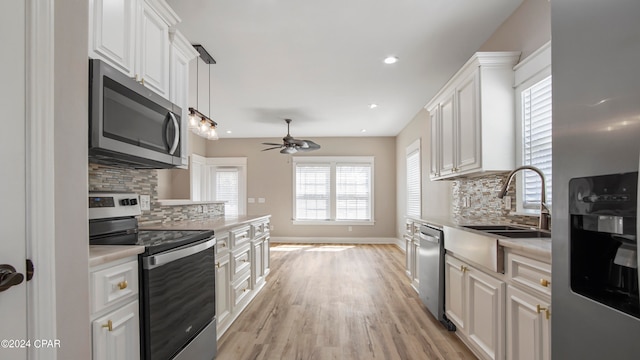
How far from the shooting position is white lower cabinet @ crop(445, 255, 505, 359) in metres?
1.68

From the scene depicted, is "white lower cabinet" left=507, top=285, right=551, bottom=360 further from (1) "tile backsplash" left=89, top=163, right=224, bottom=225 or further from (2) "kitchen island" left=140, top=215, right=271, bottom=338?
(1) "tile backsplash" left=89, top=163, right=224, bottom=225

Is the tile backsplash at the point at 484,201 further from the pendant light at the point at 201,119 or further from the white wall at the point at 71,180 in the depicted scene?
the pendant light at the point at 201,119

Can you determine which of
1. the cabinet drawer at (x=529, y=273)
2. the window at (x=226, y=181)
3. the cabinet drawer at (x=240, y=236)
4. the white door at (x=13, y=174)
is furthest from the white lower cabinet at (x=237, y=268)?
the window at (x=226, y=181)

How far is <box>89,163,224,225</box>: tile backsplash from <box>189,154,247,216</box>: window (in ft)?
13.6

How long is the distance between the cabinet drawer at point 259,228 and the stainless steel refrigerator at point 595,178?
2758 mm

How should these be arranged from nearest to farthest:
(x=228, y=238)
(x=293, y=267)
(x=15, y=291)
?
(x=15, y=291) < (x=228, y=238) < (x=293, y=267)

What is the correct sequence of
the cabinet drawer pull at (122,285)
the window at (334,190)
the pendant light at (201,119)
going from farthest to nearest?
the window at (334,190) < the pendant light at (201,119) < the cabinet drawer pull at (122,285)

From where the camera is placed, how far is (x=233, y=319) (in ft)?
8.62

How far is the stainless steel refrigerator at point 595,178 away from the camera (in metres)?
0.67

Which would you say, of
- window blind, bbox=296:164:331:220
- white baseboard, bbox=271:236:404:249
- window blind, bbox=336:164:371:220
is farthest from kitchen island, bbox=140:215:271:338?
window blind, bbox=336:164:371:220

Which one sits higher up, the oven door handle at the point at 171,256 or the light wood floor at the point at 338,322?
the oven door handle at the point at 171,256

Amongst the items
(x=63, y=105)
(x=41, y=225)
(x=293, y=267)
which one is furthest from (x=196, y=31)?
(x=293, y=267)

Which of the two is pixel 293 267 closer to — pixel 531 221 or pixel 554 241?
pixel 531 221

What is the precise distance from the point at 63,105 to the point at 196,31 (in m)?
1.93
